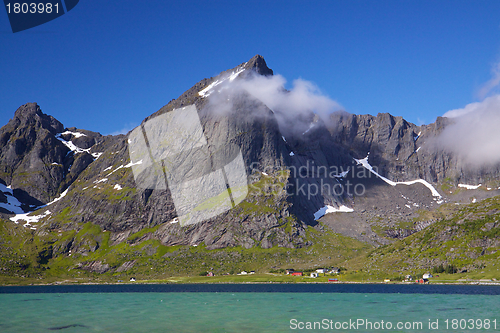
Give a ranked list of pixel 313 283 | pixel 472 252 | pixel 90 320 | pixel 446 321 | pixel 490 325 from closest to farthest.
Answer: pixel 490 325 < pixel 446 321 < pixel 90 320 < pixel 472 252 < pixel 313 283

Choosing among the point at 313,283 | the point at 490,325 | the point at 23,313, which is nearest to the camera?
the point at 490,325

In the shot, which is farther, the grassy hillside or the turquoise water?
the grassy hillside

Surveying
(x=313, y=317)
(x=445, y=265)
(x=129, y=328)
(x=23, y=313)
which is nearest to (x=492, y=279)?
(x=445, y=265)

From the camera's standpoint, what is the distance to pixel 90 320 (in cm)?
6988

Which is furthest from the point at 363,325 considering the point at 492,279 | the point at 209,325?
the point at 492,279

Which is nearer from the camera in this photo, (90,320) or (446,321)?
(446,321)

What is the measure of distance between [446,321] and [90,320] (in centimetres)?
6216

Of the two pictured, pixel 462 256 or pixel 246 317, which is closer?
pixel 246 317

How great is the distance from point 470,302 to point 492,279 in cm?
7356

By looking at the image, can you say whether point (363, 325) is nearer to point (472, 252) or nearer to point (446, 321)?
point (446, 321)

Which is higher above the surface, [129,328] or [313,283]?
[129,328]

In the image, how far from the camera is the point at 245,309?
83938mm

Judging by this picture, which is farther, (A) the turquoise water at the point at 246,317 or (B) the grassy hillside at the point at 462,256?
(B) the grassy hillside at the point at 462,256

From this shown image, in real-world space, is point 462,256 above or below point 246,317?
above
